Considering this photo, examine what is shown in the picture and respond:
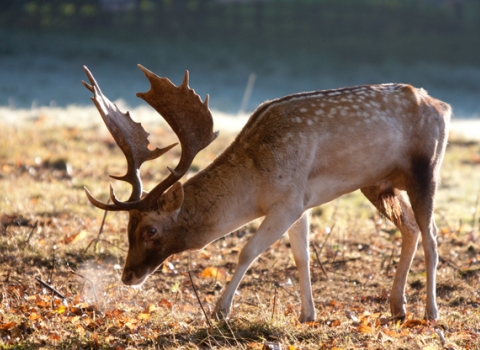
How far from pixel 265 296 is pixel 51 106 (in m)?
13.6

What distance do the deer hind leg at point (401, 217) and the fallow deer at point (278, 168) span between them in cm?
3

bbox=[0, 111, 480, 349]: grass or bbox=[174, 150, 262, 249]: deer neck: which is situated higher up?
bbox=[174, 150, 262, 249]: deer neck

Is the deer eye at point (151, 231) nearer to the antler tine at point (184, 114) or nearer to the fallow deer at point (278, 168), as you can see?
the fallow deer at point (278, 168)

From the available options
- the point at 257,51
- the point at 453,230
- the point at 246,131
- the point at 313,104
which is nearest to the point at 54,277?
the point at 246,131

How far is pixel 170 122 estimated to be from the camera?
6645 mm

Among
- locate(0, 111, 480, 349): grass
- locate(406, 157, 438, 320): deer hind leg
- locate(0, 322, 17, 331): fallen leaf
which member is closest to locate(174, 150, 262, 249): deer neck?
locate(0, 111, 480, 349): grass

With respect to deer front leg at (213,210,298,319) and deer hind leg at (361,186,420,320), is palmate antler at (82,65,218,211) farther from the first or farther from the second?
deer hind leg at (361,186,420,320)

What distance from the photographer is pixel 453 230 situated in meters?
9.88

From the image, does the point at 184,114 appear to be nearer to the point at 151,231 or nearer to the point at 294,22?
the point at 151,231

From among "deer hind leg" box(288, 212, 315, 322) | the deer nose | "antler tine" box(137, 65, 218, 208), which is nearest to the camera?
the deer nose

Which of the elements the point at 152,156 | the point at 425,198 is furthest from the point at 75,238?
the point at 425,198

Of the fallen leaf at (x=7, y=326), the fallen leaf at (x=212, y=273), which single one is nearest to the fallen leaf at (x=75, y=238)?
the fallen leaf at (x=212, y=273)

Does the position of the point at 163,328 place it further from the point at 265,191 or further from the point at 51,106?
the point at 51,106

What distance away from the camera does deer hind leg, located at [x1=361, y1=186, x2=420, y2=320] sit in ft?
23.7
